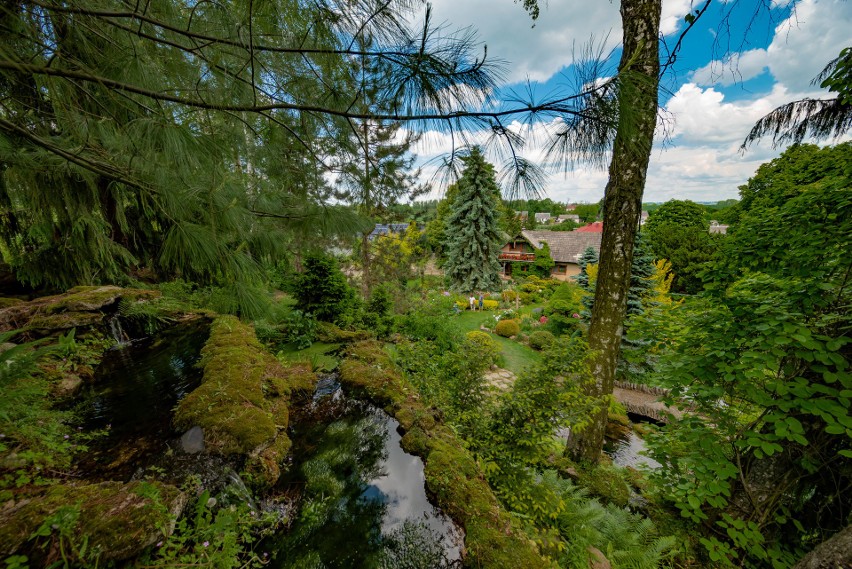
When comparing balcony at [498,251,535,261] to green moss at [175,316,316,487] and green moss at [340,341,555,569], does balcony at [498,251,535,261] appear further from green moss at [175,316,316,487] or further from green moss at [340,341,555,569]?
green moss at [175,316,316,487]

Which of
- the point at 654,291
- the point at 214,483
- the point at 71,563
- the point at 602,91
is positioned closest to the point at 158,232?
the point at 214,483

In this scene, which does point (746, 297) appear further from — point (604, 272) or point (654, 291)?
point (654, 291)

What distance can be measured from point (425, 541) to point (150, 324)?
15.0 ft

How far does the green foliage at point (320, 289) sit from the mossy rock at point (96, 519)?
Result: 477 centimetres

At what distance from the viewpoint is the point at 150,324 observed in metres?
3.91

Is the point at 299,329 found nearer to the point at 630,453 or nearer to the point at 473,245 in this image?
the point at 630,453

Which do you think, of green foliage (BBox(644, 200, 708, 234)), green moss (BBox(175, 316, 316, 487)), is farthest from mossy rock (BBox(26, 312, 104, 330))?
green foliage (BBox(644, 200, 708, 234))

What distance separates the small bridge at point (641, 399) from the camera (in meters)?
7.11

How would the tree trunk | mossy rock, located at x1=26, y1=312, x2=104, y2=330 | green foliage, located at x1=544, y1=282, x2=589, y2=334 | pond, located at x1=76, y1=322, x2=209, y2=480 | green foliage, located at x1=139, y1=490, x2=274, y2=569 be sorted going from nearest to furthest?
green foliage, located at x1=139, y1=490, x2=274, y2=569
pond, located at x1=76, y1=322, x2=209, y2=480
mossy rock, located at x1=26, y1=312, x2=104, y2=330
the tree trunk
green foliage, located at x1=544, y1=282, x2=589, y2=334

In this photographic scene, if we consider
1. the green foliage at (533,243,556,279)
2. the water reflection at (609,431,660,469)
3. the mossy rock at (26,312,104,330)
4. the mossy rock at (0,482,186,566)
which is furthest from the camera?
the green foliage at (533,243,556,279)

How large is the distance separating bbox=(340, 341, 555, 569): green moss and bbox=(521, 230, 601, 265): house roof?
20103 millimetres

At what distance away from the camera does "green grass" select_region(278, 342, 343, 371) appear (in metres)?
4.08

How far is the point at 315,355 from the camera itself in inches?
175

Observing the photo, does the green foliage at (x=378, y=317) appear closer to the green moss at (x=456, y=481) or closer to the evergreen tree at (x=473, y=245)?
the green moss at (x=456, y=481)
